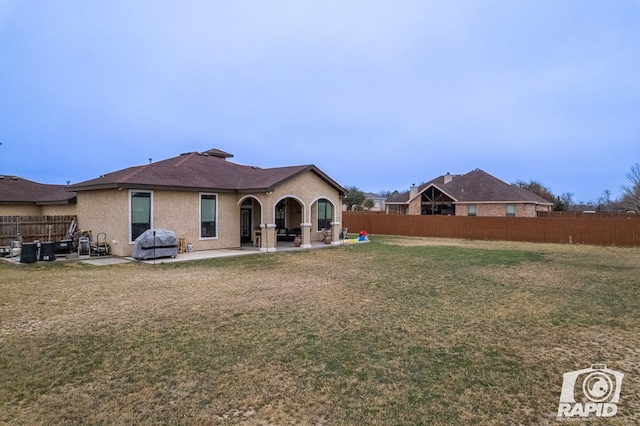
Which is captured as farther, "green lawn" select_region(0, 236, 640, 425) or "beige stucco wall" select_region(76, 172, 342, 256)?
"beige stucco wall" select_region(76, 172, 342, 256)

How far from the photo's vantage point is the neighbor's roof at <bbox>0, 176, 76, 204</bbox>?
66.3ft

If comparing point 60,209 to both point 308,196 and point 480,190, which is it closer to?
point 308,196

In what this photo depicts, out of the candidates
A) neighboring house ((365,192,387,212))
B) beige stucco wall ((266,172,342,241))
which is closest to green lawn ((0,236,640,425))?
beige stucco wall ((266,172,342,241))

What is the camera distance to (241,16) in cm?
2000

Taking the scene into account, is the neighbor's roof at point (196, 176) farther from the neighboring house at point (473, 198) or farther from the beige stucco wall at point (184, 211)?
the neighboring house at point (473, 198)

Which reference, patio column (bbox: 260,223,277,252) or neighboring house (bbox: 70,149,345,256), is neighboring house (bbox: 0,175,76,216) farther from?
patio column (bbox: 260,223,277,252)

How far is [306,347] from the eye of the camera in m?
5.54

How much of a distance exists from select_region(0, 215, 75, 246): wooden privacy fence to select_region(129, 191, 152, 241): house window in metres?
4.64

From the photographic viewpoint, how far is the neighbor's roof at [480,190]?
116 ft

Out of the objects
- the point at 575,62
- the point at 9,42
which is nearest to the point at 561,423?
the point at 575,62

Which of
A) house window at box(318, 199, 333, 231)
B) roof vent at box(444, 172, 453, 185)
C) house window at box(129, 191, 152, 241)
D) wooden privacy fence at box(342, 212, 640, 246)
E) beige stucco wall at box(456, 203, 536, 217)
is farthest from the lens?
roof vent at box(444, 172, 453, 185)

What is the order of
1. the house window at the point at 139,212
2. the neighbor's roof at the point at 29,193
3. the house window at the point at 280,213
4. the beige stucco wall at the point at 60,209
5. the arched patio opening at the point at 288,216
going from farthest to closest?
1. the house window at the point at 280,213
2. the arched patio opening at the point at 288,216
3. the neighbor's roof at the point at 29,193
4. the beige stucco wall at the point at 60,209
5. the house window at the point at 139,212

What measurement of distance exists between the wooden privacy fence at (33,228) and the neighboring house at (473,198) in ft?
103

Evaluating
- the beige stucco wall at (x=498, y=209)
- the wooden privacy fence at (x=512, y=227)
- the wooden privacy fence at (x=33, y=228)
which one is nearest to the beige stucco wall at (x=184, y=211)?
the wooden privacy fence at (x=33, y=228)
